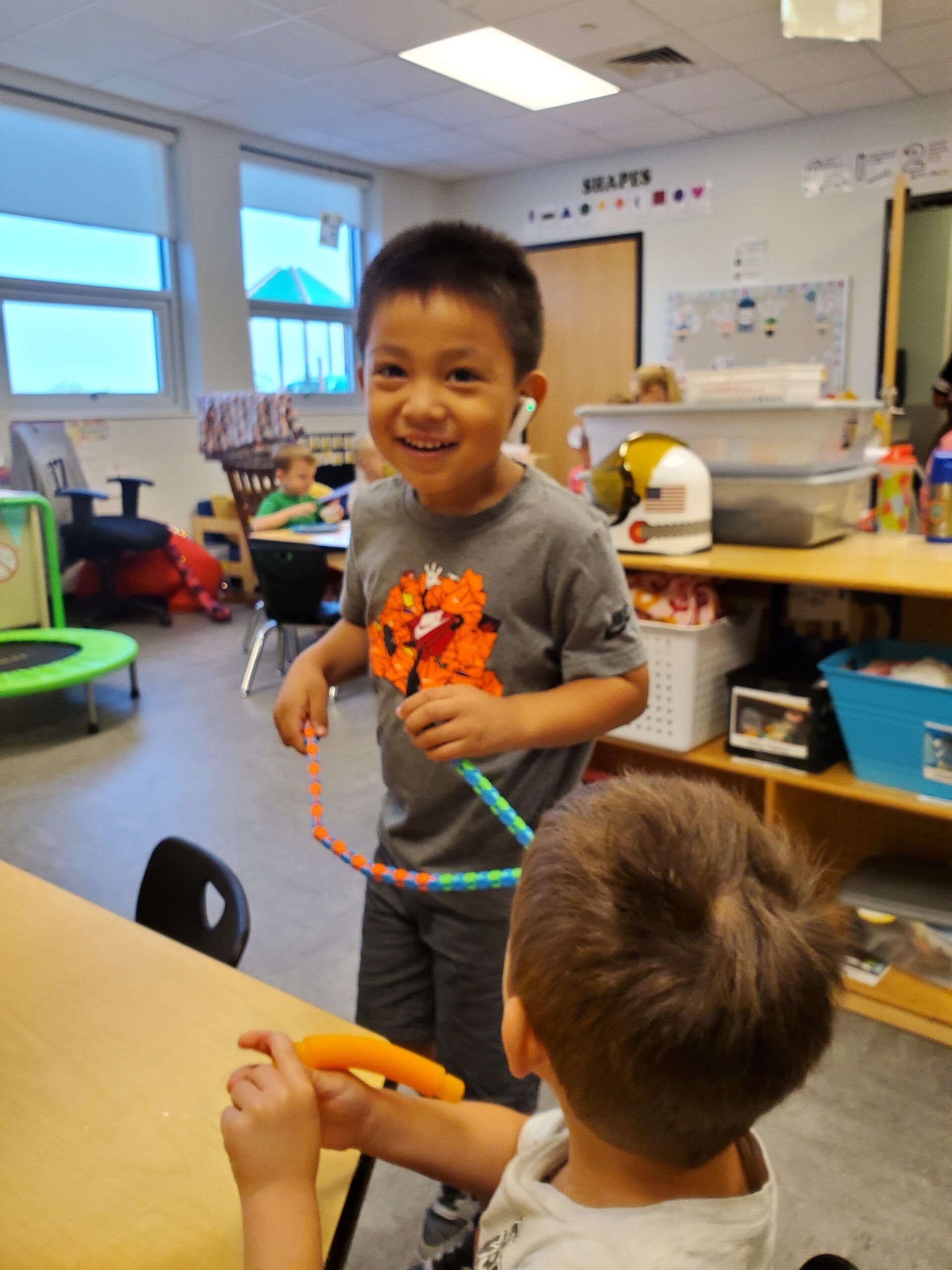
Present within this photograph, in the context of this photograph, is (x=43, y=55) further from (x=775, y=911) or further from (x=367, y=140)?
(x=775, y=911)

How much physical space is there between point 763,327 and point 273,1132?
6408 mm

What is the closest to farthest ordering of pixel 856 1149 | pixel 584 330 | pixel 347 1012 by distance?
pixel 856 1149 < pixel 347 1012 < pixel 584 330

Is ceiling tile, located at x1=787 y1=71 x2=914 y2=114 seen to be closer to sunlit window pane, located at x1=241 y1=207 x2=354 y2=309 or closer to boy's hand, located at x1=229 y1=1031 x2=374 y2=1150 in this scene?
sunlit window pane, located at x1=241 y1=207 x2=354 y2=309

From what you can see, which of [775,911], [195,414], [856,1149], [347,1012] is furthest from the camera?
[195,414]

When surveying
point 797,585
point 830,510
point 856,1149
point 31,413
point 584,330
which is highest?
point 584,330

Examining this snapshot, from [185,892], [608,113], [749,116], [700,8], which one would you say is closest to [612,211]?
[608,113]

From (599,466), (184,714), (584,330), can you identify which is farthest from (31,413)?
(599,466)

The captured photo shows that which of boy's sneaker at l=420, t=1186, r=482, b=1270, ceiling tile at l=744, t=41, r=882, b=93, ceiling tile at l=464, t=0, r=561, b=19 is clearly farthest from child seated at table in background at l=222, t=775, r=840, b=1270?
ceiling tile at l=744, t=41, r=882, b=93

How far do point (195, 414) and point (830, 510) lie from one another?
5038mm

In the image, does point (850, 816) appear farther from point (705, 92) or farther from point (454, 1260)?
point (705, 92)

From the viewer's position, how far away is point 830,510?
87.9 inches

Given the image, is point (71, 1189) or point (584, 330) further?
point (584, 330)

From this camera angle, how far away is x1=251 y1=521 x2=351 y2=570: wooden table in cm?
388

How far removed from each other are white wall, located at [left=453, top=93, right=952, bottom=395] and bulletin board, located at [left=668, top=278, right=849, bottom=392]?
65 millimetres
